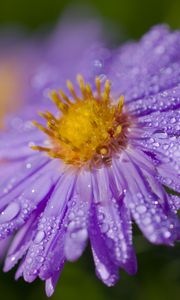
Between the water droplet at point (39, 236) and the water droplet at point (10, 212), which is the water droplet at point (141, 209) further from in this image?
the water droplet at point (10, 212)

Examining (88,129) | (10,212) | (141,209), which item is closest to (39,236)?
(10,212)

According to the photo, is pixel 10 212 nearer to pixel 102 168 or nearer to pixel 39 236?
pixel 39 236

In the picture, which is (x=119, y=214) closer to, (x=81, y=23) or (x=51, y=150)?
(x=51, y=150)

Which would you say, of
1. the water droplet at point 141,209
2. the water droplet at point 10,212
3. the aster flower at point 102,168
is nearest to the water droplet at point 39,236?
the aster flower at point 102,168

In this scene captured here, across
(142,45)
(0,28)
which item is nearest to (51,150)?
(142,45)

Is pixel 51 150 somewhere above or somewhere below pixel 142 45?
below

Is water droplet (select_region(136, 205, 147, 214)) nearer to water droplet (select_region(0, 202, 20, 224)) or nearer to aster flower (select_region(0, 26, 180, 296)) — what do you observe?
aster flower (select_region(0, 26, 180, 296))

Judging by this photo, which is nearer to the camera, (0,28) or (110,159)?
(110,159)
